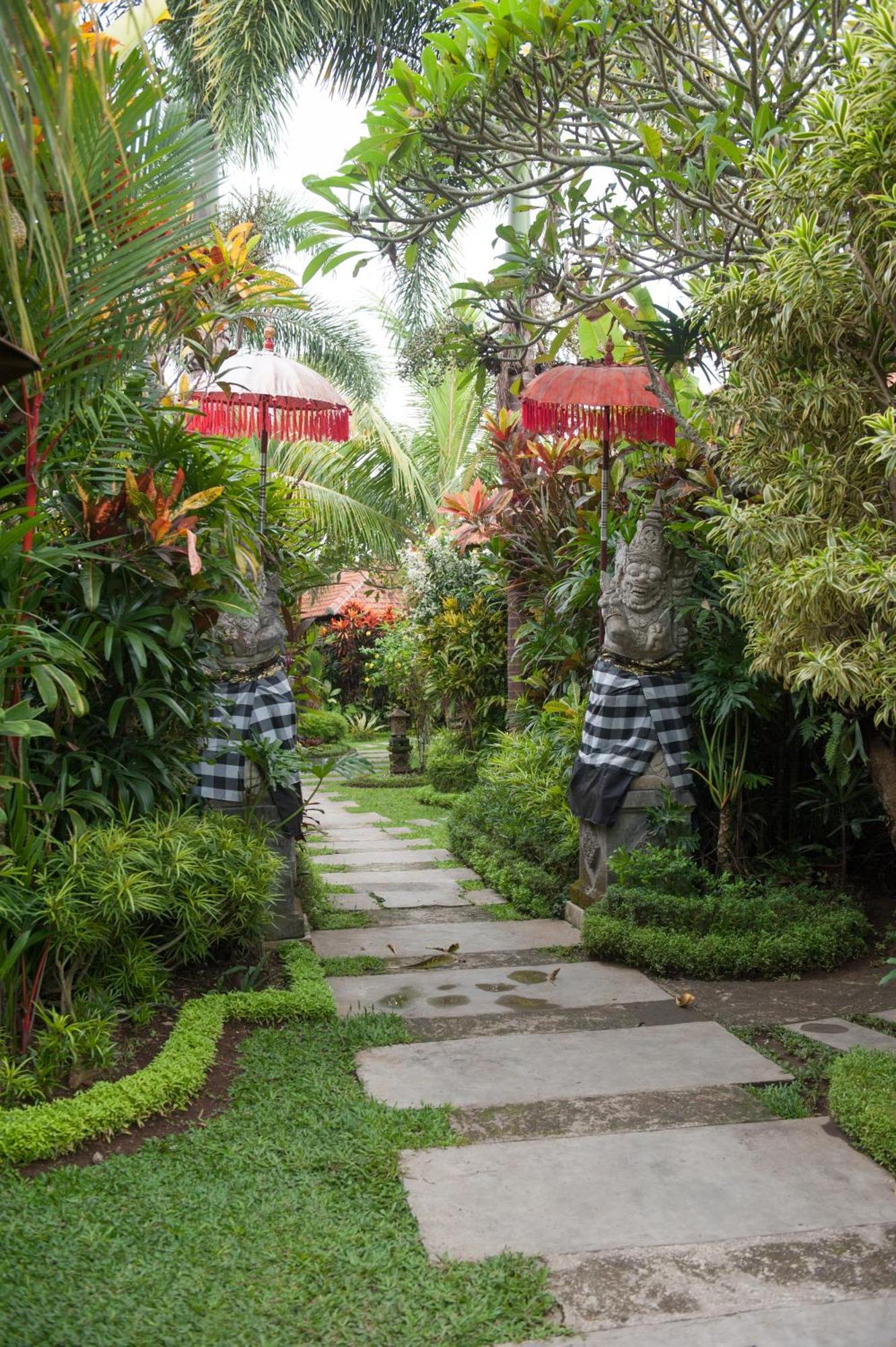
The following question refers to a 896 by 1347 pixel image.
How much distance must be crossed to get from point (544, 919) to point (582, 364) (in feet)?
9.79

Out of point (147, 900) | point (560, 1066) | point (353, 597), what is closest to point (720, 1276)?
point (560, 1066)

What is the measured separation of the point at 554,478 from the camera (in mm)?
8570

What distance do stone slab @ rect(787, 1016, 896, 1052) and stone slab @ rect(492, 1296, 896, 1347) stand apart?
1.52m

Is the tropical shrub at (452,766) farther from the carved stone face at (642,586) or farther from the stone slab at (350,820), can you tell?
the carved stone face at (642,586)

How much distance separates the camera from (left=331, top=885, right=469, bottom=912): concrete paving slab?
653 centimetres

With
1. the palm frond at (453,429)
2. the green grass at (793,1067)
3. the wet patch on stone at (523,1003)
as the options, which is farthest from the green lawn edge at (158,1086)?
the palm frond at (453,429)

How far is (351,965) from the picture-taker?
17.0 ft

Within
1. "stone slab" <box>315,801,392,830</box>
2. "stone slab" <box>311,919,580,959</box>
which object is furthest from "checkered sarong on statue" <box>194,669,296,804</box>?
"stone slab" <box>315,801,392,830</box>

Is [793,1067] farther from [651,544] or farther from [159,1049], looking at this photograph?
[651,544]

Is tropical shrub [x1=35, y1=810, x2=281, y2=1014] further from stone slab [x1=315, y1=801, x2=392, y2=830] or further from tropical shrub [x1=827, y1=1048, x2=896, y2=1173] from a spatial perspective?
stone slab [x1=315, y1=801, x2=392, y2=830]

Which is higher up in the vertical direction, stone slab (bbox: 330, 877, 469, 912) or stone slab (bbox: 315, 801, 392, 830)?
stone slab (bbox: 330, 877, 469, 912)

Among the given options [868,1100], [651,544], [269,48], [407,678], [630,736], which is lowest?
[868,1100]

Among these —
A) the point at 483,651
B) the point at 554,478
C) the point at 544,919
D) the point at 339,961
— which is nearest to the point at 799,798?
the point at 544,919

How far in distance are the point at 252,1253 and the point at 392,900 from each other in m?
4.09
